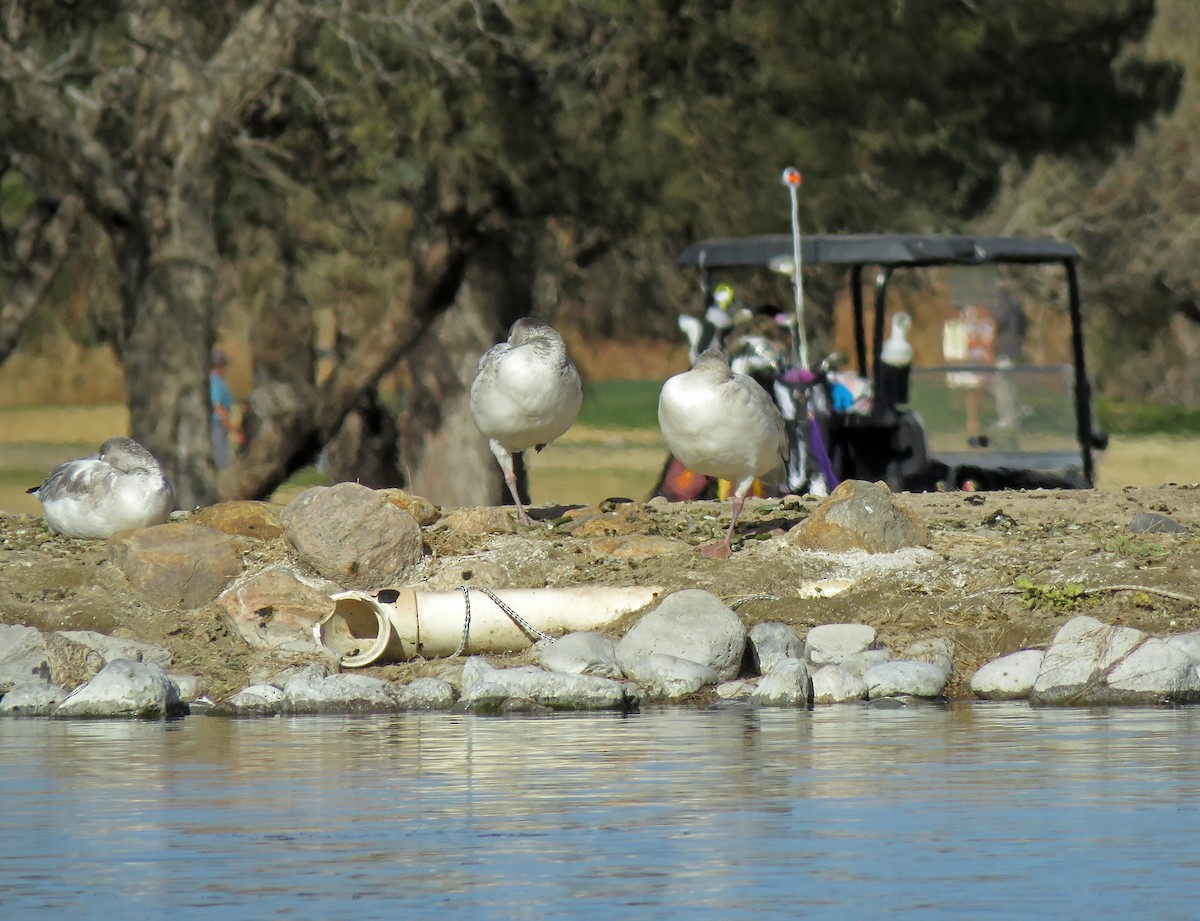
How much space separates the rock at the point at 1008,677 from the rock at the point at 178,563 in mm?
4428

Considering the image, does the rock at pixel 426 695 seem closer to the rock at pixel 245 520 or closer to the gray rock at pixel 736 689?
the gray rock at pixel 736 689

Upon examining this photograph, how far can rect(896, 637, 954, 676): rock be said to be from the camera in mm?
12095

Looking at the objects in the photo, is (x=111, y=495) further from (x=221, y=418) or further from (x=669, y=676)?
(x=221, y=418)

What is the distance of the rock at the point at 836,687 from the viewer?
37.9 ft

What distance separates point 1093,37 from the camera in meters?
27.6

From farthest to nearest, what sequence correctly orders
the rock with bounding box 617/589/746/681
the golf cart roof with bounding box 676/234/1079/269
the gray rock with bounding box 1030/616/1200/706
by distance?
the golf cart roof with bounding box 676/234/1079/269
the rock with bounding box 617/589/746/681
the gray rock with bounding box 1030/616/1200/706

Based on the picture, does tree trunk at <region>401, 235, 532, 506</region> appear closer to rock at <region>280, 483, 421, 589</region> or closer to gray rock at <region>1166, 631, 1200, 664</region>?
rock at <region>280, 483, 421, 589</region>

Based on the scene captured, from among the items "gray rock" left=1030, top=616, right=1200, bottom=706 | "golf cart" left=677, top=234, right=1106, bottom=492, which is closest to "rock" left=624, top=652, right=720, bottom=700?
"gray rock" left=1030, top=616, right=1200, bottom=706

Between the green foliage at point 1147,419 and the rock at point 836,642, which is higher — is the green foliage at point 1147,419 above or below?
above

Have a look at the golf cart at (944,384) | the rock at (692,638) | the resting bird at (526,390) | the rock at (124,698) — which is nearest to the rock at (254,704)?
the rock at (124,698)

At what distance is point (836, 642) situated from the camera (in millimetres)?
12258

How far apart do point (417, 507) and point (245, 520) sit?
106 cm

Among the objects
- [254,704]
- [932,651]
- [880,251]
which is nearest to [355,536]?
[254,704]

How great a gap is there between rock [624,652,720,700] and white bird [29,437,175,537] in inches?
163
